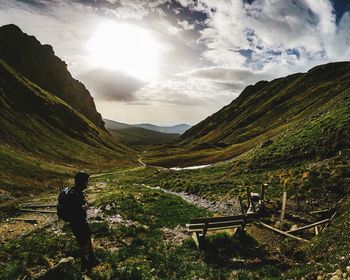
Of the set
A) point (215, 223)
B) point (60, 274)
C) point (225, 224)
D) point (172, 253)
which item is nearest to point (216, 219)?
point (215, 223)

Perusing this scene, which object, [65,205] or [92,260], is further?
[92,260]

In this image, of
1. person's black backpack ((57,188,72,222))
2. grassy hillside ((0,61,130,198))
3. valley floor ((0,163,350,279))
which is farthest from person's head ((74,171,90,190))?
grassy hillside ((0,61,130,198))

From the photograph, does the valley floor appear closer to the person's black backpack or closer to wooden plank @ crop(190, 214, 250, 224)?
wooden plank @ crop(190, 214, 250, 224)

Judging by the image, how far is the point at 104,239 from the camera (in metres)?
22.0

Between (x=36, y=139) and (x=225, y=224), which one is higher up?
(x=36, y=139)

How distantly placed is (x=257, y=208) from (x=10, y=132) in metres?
101

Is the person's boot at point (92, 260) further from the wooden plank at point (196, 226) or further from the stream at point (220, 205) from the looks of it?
the stream at point (220, 205)

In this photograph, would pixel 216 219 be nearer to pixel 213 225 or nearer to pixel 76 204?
pixel 213 225

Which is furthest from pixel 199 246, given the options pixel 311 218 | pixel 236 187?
pixel 236 187

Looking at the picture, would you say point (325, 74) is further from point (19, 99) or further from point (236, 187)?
point (236, 187)

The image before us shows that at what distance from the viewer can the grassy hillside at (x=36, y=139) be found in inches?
2634

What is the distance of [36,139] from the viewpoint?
118875 millimetres

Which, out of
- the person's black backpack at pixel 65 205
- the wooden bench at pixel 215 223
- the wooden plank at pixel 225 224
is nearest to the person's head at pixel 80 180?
the person's black backpack at pixel 65 205

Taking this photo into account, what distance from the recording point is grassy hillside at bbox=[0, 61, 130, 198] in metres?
66.9
